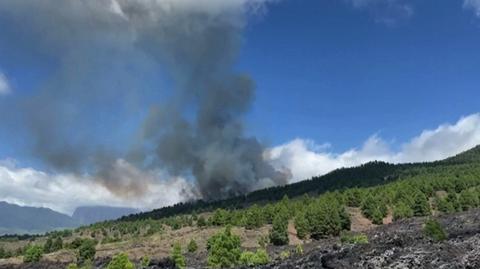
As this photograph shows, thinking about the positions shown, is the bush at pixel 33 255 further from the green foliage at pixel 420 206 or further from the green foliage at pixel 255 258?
the green foliage at pixel 420 206

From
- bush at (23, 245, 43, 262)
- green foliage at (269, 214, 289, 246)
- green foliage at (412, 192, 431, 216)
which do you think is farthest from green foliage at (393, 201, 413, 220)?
bush at (23, 245, 43, 262)

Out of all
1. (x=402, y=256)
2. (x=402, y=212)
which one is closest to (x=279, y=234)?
(x=402, y=212)

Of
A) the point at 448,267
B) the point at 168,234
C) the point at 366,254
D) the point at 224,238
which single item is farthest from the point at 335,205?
the point at 448,267

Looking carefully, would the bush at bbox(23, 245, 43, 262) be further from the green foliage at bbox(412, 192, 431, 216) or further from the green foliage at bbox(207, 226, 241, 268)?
the green foliage at bbox(412, 192, 431, 216)

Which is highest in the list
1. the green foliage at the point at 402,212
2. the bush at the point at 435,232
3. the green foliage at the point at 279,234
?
the green foliage at the point at 402,212

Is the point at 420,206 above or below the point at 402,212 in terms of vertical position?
above

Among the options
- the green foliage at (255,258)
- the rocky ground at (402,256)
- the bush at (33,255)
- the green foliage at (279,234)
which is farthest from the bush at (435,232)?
the bush at (33,255)

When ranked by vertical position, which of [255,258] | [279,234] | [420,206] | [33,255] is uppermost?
[420,206]

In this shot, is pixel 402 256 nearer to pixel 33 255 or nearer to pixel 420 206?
pixel 33 255

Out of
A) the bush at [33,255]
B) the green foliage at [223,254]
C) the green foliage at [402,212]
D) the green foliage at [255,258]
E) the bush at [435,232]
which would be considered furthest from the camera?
the green foliage at [402,212]

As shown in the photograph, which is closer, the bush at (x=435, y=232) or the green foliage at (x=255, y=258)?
the bush at (x=435, y=232)

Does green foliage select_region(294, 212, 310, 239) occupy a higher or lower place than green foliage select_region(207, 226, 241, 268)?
higher

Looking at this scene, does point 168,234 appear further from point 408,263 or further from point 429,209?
point 408,263

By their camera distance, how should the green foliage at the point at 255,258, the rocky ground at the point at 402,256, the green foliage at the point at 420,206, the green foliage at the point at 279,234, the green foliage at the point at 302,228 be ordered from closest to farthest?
the rocky ground at the point at 402,256, the green foliage at the point at 255,258, the green foliage at the point at 279,234, the green foliage at the point at 302,228, the green foliage at the point at 420,206
